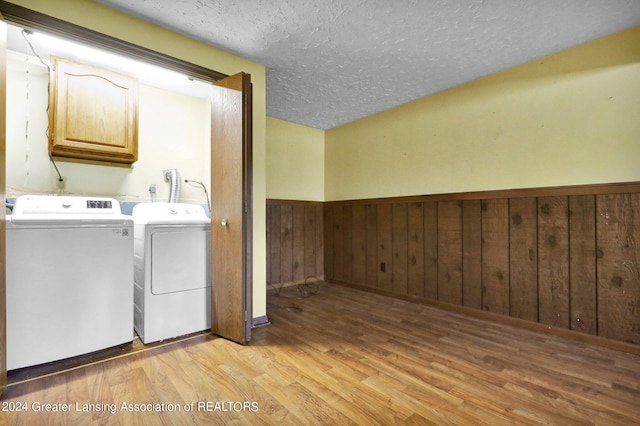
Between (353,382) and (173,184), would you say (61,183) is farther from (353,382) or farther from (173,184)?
(353,382)

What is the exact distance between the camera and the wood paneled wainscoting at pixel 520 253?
81.6 inches

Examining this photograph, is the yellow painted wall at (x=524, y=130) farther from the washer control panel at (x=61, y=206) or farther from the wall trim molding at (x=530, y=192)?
the washer control panel at (x=61, y=206)

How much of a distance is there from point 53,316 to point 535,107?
12.0 ft

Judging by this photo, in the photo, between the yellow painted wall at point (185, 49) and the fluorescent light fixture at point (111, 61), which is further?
the fluorescent light fixture at point (111, 61)

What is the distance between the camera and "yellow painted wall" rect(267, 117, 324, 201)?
3.79 meters

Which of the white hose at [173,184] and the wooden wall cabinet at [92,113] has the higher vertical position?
the wooden wall cabinet at [92,113]

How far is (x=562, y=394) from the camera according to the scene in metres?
1.52

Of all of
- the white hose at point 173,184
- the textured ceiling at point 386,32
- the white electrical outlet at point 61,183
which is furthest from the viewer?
the white hose at point 173,184

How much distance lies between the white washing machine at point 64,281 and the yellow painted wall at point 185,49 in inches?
36.3

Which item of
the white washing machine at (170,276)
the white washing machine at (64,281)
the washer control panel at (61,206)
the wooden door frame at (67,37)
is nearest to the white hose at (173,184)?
the white washing machine at (170,276)

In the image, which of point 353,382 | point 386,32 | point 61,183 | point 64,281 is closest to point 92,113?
point 61,183

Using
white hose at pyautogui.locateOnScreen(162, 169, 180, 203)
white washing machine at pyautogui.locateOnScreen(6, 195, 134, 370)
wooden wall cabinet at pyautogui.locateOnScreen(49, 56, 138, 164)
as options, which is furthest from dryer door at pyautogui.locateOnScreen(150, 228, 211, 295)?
wooden wall cabinet at pyautogui.locateOnScreen(49, 56, 138, 164)

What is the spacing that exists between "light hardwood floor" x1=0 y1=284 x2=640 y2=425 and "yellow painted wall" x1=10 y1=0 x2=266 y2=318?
727 mm

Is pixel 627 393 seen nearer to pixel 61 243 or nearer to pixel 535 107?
pixel 535 107
